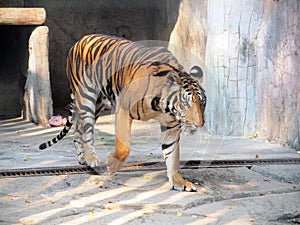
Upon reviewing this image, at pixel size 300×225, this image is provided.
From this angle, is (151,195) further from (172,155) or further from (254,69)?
(254,69)

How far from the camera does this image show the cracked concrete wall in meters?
7.62

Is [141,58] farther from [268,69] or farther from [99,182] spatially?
[268,69]

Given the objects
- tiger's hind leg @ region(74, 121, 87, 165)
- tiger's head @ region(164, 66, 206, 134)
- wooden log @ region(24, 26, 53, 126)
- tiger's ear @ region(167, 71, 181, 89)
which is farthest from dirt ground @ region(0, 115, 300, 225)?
wooden log @ region(24, 26, 53, 126)

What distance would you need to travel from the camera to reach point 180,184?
18.0 feet

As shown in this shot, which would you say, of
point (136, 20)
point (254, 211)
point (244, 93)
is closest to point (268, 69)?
point (244, 93)

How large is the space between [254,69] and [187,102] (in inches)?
138

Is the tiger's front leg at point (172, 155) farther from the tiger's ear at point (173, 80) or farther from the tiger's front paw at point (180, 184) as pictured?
the tiger's ear at point (173, 80)

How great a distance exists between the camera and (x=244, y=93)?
27.9 feet

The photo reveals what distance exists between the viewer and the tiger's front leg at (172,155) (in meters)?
5.52

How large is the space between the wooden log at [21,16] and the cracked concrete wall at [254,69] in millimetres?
2673

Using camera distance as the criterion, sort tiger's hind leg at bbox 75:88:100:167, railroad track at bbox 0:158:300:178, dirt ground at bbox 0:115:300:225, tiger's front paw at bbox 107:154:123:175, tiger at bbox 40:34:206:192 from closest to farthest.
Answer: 1. dirt ground at bbox 0:115:300:225
2. tiger at bbox 40:34:206:192
3. tiger's front paw at bbox 107:154:123:175
4. railroad track at bbox 0:158:300:178
5. tiger's hind leg at bbox 75:88:100:167

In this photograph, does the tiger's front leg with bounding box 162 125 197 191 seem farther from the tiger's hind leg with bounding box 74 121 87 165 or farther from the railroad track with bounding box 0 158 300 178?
the tiger's hind leg with bounding box 74 121 87 165

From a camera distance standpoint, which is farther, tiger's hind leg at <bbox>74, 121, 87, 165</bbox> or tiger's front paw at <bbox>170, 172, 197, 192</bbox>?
tiger's hind leg at <bbox>74, 121, 87, 165</bbox>

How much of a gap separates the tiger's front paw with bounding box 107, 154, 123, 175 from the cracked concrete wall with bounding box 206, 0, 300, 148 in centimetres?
256
